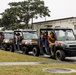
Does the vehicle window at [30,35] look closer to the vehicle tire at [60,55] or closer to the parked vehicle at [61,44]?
the parked vehicle at [61,44]

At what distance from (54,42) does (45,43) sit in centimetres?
130

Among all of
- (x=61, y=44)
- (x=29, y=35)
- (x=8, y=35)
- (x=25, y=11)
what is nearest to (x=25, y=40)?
(x=29, y=35)

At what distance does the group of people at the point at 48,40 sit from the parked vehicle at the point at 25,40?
1.48m

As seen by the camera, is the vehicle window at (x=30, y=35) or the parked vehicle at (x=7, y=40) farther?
the parked vehicle at (x=7, y=40)

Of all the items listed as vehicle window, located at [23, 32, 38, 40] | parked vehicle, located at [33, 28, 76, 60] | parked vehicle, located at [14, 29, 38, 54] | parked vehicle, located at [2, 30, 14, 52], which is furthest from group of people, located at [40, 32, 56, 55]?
parked vehicle, located at [2, 30, 14, 52]

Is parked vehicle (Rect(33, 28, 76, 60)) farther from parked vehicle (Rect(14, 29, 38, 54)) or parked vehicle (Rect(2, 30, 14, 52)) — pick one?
parked vehicle (Rect(2, 30, 14, 52))

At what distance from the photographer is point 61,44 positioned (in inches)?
702

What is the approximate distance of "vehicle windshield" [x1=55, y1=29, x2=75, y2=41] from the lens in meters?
18.6

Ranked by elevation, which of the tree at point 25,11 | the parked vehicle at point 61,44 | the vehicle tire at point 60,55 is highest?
the tree at point 25,11

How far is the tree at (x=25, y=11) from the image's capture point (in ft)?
205

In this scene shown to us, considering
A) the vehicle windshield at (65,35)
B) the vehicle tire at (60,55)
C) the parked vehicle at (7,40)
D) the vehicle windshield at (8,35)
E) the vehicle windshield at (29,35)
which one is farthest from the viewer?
the vehicle windshield at (8,35)

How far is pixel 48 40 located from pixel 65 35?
1.21m

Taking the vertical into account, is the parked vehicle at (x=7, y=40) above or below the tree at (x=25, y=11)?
below

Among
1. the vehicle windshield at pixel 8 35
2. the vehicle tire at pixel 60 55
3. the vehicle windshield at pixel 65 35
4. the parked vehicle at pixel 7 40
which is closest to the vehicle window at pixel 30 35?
the parked vehicle at pixel 7 40
